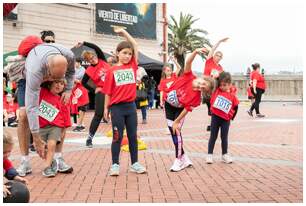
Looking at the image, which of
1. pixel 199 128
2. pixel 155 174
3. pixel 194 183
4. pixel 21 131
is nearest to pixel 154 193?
pixel 194 183

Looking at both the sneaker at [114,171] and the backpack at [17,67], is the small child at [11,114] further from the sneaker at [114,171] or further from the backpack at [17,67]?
the sneaker at [114,171]

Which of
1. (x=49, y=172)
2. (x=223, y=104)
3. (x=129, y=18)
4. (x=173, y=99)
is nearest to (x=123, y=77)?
(x=173, y=99)

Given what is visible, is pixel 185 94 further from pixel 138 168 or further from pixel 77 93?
pixel 77 93

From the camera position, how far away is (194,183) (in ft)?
16.6

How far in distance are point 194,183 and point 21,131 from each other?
2.24 metres

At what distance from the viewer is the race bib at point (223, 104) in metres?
6.49

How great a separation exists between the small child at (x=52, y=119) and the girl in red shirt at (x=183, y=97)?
4.47ft

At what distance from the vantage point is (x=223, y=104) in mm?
6488

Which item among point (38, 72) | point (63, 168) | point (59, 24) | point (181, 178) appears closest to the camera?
point (38, 72)

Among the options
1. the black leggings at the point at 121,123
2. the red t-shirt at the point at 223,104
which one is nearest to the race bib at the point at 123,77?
the black leggings at the point at 121,123

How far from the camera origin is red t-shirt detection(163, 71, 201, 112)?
5.77m

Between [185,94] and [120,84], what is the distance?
839 millimetres

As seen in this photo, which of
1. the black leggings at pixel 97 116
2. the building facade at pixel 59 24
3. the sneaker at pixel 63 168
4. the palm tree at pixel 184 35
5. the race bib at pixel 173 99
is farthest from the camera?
the palm tree at pixel 184 35

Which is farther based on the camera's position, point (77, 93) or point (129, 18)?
point (129, 18)
